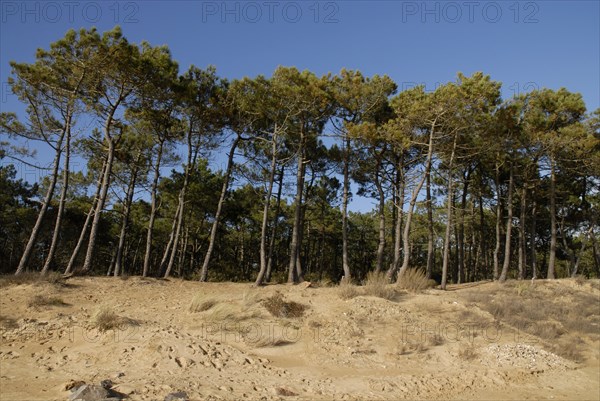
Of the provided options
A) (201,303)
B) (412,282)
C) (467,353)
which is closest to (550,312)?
(412,282)

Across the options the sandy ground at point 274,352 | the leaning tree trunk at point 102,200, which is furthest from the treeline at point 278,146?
the sandy ground at point 274,352

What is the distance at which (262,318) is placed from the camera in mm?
11164

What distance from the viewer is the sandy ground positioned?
7129 mm

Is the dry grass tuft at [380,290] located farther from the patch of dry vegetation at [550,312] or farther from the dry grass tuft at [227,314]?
the dry grass tuft at [227,314]

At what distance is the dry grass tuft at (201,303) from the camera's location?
36.7ft

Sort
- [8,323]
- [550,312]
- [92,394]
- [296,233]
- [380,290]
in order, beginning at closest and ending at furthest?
[92,394] → [8,323] → [380,290] → [550,312] → [296,233]

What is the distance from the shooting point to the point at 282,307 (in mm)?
11820

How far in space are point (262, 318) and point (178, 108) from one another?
11.6 m

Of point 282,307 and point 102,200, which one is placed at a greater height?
point 102,200

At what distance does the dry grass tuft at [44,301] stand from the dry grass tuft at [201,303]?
3.44 m

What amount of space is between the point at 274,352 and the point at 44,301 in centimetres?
634

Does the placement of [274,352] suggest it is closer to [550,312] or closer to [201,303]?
[201,303]

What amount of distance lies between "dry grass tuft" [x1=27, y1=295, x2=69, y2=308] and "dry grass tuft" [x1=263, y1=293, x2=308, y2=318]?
5417 mm

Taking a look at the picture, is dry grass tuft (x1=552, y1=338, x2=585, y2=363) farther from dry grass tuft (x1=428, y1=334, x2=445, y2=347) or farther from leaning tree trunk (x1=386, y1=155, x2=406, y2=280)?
leaning tree trunk (x1=386, y1=155, x2=406, y2=280)
